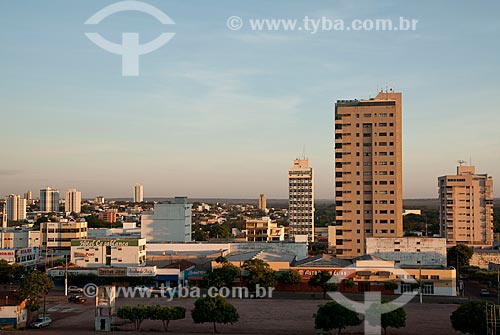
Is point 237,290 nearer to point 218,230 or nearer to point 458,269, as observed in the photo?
point 458,269

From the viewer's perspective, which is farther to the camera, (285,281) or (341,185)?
(341,185)

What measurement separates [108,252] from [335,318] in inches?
1277

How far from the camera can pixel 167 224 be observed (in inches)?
2736

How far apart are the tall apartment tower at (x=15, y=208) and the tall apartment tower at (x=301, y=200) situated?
296 feet

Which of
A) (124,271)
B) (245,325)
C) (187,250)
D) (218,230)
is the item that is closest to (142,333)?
(245,325)

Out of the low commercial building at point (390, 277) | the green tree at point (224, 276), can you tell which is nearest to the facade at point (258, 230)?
the low commercial building at point (390, 277)

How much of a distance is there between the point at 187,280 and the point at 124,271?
223 inches

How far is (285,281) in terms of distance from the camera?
47.5 m

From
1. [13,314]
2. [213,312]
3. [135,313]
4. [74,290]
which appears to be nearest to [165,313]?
[135,313]

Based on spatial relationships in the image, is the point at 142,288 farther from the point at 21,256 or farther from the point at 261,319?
the point at 21,256

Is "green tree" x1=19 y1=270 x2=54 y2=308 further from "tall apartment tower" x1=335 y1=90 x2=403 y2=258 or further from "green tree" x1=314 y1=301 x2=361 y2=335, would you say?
"tall apartment tower" x1=335 y1=90 x2=403 y2=258

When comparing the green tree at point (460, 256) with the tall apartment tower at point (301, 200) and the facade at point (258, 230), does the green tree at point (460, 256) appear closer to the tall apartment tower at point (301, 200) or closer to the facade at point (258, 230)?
the facade at point (258, 230)

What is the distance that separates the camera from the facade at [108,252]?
56.1 m

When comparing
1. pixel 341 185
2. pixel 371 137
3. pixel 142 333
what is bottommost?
pixel 142 333
